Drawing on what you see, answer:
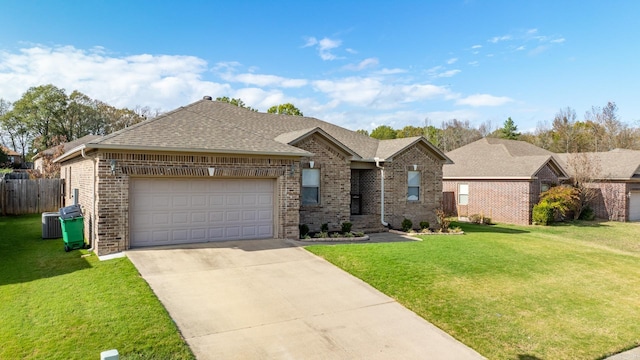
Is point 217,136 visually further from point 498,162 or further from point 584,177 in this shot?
point 584,177

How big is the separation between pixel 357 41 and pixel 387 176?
8397 millimetres

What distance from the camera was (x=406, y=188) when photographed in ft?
57.3

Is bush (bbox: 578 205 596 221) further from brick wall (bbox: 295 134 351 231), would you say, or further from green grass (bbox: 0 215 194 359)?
green grass (bbox: 0 215 194 359)

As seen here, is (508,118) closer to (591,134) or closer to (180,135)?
(591,134)

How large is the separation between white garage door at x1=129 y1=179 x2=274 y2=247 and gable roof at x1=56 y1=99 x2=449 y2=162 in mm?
1101

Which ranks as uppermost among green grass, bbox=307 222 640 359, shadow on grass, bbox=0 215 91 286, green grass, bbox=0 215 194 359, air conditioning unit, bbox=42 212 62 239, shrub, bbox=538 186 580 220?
shrub, bbox=538 186 580 220

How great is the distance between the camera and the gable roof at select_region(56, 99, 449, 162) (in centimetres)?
1019

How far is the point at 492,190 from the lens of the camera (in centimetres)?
2298

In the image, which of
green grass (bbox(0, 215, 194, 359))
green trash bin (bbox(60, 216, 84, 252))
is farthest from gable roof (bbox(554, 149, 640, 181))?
green trash bin (bbox(60, 216, 84, 252))

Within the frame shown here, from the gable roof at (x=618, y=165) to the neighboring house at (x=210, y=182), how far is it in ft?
55.5

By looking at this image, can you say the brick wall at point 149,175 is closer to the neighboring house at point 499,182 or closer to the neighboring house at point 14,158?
the neighboring house at point 499,182

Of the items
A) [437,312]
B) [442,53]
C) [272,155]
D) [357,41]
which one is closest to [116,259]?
[272,155]

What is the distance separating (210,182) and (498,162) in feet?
63.4

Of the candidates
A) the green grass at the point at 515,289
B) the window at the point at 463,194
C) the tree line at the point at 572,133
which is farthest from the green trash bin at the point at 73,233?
the tree line at the point at 572,133
